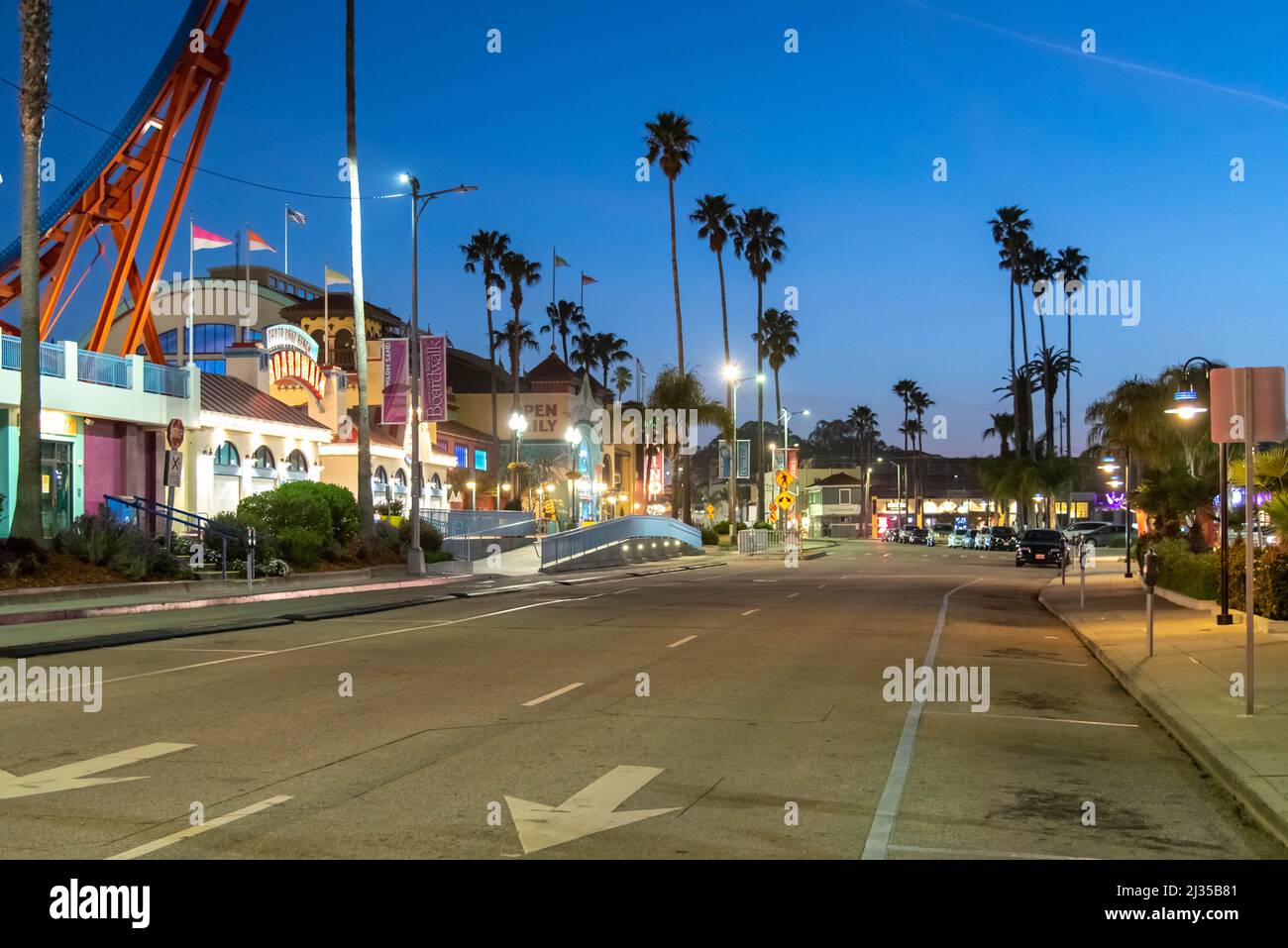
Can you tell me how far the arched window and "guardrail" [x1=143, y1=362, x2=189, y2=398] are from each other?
4.16m

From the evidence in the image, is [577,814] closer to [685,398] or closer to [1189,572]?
[1189,572]

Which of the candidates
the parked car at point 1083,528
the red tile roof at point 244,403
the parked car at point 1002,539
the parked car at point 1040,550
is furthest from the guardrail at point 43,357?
the parked car at point 1002,539

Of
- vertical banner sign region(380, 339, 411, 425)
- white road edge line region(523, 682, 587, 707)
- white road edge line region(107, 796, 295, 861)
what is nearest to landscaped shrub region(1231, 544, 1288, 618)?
white road edge line region(523, 682, 587, 707)

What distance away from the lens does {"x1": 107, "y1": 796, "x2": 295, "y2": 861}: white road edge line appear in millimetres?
6551

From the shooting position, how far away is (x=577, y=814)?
24.8ft

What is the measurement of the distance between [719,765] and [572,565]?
3899 cm

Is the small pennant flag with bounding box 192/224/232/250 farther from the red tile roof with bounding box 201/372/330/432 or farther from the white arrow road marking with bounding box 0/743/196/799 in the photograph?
the white arrow road marking with bounding box 0/743/196/799

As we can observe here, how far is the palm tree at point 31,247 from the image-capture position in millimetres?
26375

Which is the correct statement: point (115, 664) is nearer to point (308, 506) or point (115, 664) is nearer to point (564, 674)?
point (564, 674)

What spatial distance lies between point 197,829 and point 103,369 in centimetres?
3093

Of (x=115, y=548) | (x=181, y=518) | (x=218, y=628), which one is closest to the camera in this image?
(x=218, y=628)

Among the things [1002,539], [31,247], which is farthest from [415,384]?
[1002,539]

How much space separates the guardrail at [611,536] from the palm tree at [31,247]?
21269mm

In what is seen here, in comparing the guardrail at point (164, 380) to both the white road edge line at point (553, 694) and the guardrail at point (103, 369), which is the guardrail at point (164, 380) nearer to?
the guardrail at point (103, 369)
